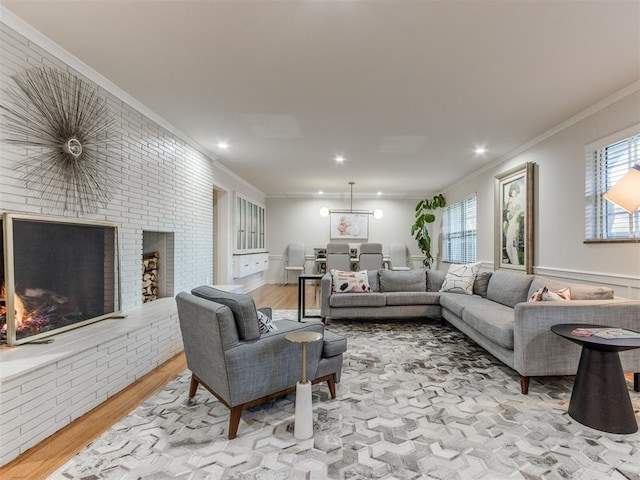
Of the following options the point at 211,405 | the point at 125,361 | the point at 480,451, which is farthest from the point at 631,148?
the point at 125,361

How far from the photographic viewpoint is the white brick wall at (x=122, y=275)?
173 centimetres

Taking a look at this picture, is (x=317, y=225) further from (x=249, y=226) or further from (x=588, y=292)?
(x=588, y=292)

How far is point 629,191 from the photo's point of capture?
7.80ft

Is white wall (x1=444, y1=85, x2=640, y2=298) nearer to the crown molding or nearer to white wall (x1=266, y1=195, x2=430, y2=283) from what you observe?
white wall (x1=266, y1=195, x2=430, y2=283)

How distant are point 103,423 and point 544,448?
2.57 metres

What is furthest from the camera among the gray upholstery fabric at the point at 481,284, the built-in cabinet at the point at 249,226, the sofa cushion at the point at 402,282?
the built-in cabinet at the point at 249,226

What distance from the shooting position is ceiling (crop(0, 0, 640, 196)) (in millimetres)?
1901

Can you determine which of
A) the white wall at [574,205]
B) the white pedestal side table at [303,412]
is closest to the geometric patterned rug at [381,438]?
the white pedestal side table at [303,412]

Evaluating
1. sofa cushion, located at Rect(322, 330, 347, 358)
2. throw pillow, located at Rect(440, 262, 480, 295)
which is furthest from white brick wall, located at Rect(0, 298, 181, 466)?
throw pillow, located at Rect(440, 262, 480, 295)

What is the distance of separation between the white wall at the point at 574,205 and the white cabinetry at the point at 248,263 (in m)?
4.82

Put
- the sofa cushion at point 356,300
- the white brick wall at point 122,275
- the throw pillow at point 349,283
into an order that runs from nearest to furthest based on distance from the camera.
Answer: the white brick wall at point 122,275, the sofa cushion at point 356,300, the throw pillow at point 349,283

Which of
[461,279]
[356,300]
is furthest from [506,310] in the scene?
[356,300]

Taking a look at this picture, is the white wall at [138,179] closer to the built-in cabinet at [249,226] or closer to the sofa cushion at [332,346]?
the built-in cabinet at [249,226]

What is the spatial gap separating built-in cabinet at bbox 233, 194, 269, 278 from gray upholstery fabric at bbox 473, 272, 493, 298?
412 centimetres
